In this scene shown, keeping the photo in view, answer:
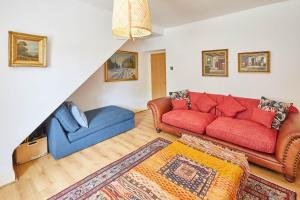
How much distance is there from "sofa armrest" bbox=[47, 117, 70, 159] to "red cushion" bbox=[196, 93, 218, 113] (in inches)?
104

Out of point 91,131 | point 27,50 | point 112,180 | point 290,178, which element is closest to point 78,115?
point 91,131

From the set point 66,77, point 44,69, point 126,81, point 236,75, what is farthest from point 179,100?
point 44,69

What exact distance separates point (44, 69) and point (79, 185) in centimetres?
169

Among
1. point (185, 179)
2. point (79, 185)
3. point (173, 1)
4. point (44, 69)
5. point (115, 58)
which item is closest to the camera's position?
point (185, 179)

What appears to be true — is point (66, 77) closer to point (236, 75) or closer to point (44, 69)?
point (44, 69)

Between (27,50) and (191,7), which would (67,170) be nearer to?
(27,50)

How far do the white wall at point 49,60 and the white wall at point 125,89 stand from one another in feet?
3.66

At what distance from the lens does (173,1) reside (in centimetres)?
277

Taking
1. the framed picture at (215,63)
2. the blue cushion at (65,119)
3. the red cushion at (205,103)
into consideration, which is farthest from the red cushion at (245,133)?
the blue cushion at (65,119)

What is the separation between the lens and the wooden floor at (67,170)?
1.95 m

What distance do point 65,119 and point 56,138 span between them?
1.05 ft

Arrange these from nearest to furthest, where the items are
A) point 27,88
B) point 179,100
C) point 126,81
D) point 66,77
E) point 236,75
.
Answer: point 27,88 → point 66,77 → point 236,75 → point 179,100 → point 126,81

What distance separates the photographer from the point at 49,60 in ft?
7.90

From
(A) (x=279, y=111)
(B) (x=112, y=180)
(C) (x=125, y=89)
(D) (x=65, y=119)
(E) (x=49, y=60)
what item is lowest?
(B) (x=112, y=180)
